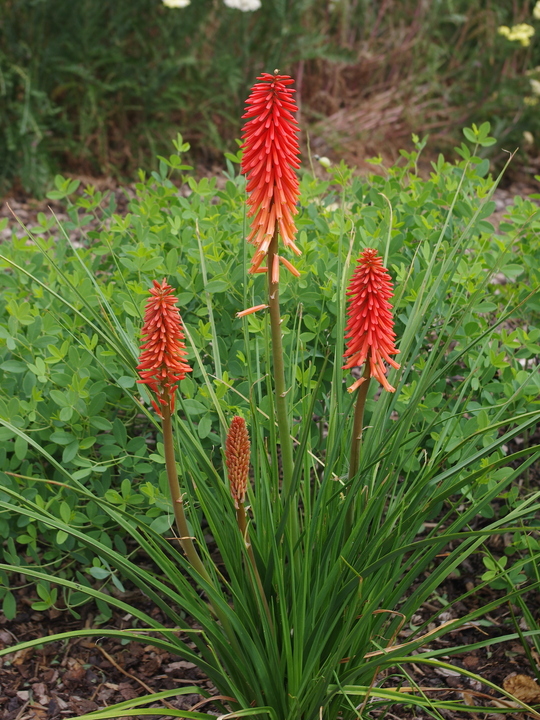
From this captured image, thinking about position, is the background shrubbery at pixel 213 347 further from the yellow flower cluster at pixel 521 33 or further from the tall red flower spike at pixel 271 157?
the yellow flower cluster at pixel 521 33

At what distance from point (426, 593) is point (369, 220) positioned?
1385 millimetres

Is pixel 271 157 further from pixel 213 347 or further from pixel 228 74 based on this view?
pixel 228 74

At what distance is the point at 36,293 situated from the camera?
258 cm

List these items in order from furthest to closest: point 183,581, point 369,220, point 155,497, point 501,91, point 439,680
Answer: point 501,91
point 369,220
point 439,680
point 155,497
point 183,581

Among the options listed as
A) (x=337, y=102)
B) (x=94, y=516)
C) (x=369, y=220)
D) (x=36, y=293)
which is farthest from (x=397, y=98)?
(x=94, y=516)

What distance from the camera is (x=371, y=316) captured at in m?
1.62

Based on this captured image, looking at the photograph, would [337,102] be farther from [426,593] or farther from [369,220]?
[426,593]

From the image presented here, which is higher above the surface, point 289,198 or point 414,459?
point 289,198

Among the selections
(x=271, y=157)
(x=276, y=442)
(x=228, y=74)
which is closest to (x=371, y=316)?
(x=271, y=157)

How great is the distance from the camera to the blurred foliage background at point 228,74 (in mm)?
6164

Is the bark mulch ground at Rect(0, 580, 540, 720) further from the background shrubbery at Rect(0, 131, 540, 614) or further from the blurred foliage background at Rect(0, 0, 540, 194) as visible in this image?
the blurred foliage background at Rect(0, 0, 540, 194)

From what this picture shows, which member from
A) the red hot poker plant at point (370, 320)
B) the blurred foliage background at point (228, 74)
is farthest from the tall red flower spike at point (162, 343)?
the blurred foliage background at point (228, 74)

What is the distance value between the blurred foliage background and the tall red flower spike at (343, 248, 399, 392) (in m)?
4.77

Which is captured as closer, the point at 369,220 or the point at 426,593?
the point at 426,593
